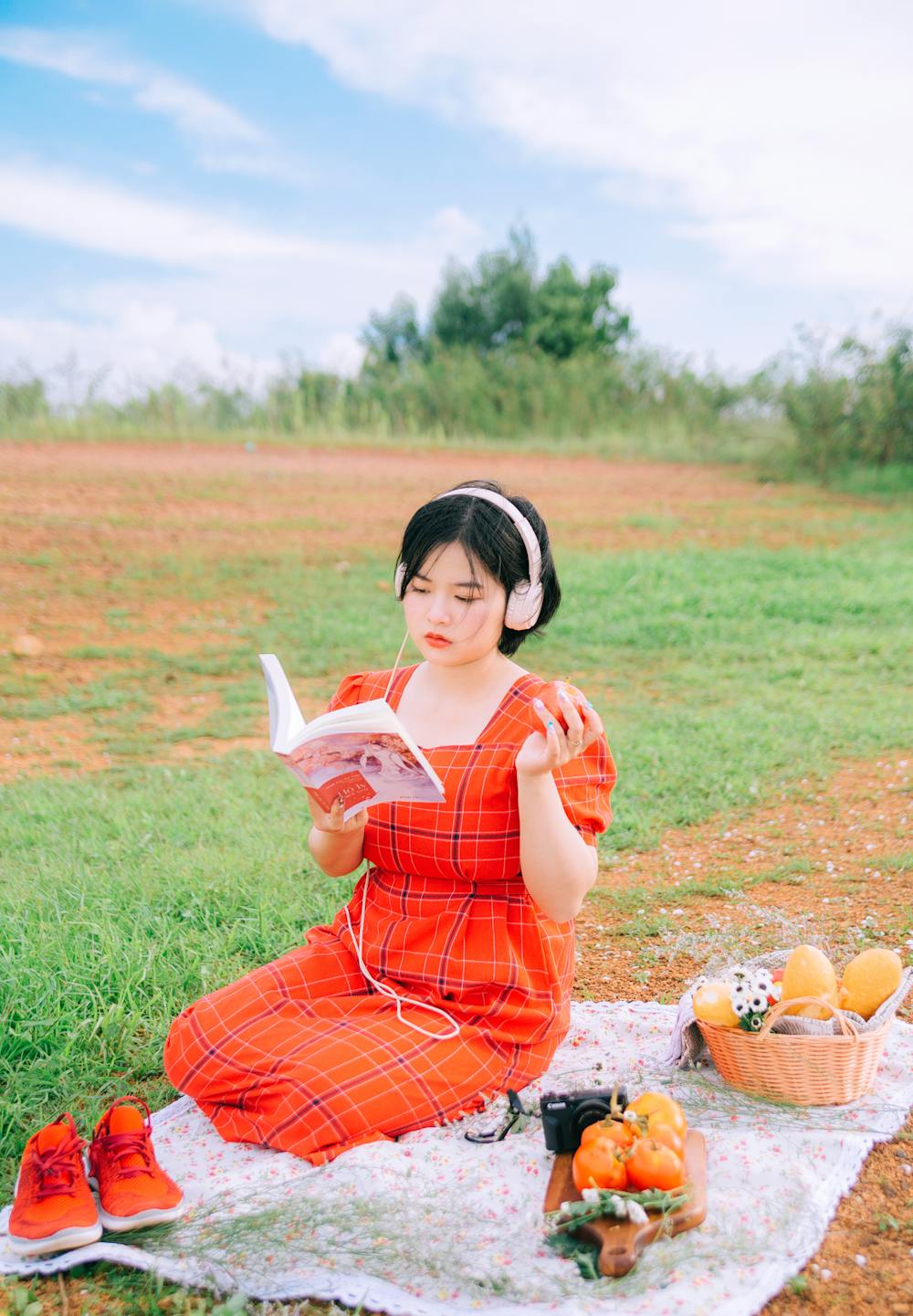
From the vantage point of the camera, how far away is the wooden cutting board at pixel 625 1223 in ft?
7.08

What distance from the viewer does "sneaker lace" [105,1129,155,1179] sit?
7.98 feet

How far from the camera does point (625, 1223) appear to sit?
2.22 m

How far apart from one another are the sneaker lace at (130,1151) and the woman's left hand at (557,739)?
3.76 ft

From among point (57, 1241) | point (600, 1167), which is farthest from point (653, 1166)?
point (57, 1241)

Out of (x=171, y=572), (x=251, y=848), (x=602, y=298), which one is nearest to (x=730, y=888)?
(x=251, y=848)

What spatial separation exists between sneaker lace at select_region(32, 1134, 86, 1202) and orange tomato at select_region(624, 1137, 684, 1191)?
1.15 meters

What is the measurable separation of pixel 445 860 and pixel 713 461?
14670mm

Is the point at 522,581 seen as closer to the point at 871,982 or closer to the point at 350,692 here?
the point at 350,692

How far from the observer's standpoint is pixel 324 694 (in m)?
7.45

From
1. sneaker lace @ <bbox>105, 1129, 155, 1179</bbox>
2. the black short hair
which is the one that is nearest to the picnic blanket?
sneaker lace @ <bbox>105, 1129, 155, 1179</bbox>

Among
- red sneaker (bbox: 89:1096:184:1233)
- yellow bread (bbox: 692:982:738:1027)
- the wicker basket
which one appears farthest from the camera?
yellow bread (bbox: 692:982:738:1027)

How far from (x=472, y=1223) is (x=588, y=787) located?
97 cm

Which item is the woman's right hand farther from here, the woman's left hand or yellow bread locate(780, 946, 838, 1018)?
yellow bread locate(780, 946, 838, 1018)

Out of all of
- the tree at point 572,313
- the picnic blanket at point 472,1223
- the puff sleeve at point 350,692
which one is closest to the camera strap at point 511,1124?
the picnic blanket at point 472,1223
